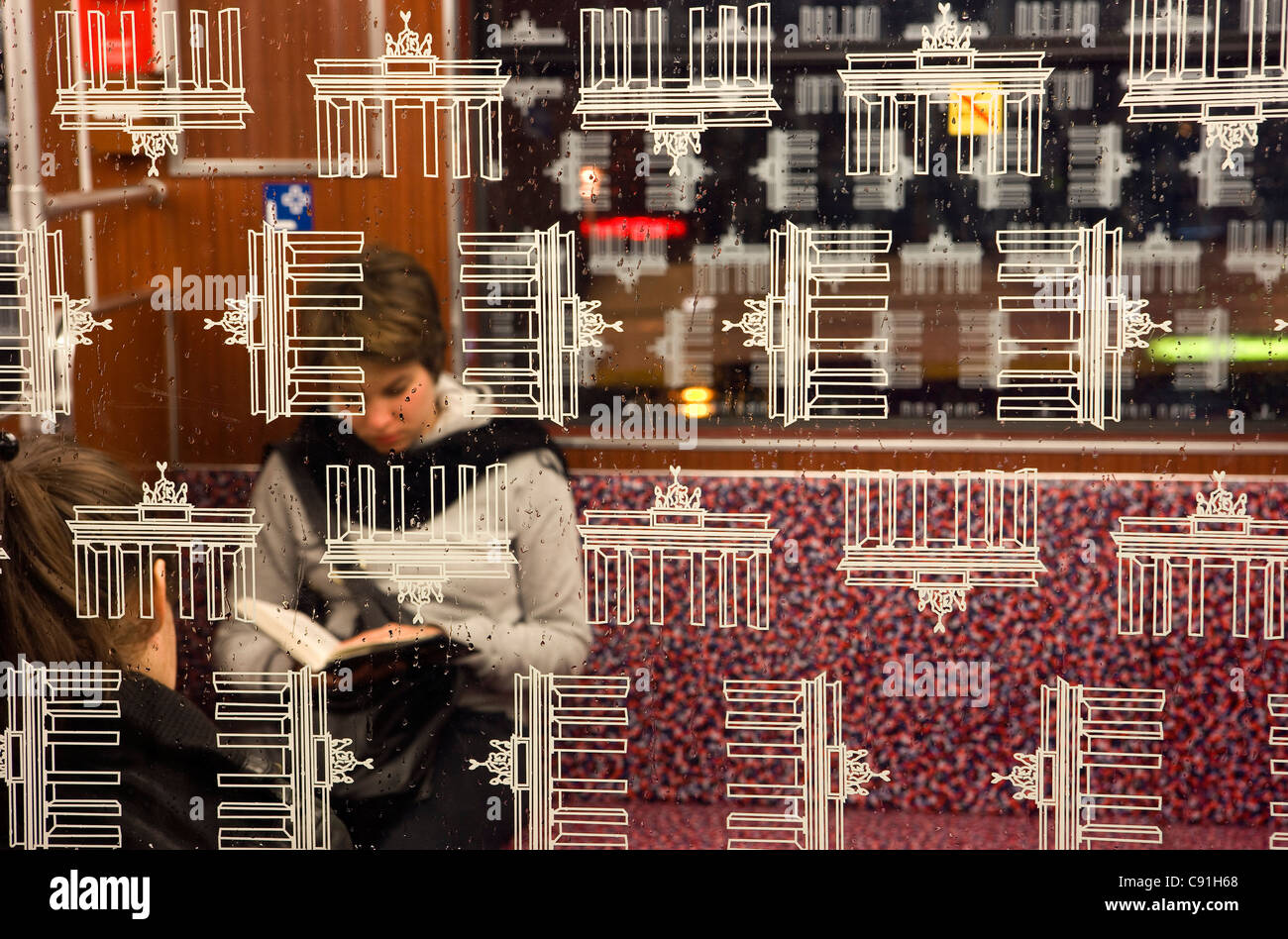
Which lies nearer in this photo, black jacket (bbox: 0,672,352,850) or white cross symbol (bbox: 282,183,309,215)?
white cross symbol (bbox: 282,183,309,215)

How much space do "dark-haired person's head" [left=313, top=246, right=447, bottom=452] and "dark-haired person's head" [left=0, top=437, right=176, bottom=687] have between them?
1.36 feet

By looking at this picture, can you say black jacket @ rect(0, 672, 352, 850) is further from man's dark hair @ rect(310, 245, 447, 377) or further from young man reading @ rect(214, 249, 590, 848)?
man's dark hair @ rect(310, 245, 447, 377)

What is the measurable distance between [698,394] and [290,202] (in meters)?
0.71

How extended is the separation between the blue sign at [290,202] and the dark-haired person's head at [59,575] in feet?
1.61

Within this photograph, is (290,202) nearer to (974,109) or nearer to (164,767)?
(164,767)

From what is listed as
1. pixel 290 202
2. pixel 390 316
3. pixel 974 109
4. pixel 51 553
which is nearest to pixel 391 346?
pixel 390 316

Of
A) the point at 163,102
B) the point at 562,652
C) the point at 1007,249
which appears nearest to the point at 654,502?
the point at 562,652

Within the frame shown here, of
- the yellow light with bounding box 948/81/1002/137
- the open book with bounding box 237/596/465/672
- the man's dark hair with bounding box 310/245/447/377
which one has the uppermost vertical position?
the yellow light with bounding box 948/81/1002/137

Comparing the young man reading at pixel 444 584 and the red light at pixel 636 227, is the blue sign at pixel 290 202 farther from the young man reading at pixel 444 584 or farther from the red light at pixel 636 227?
the red light at pixel 636 227

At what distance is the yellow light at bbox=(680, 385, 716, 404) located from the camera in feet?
6.49

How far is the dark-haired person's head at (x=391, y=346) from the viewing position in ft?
6.58

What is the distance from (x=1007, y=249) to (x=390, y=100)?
975 millimetres

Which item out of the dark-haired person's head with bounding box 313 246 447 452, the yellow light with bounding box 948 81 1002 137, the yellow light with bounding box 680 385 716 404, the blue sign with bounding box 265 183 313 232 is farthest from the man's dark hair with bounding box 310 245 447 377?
the yellow light with bounding box 948 81 1002 137

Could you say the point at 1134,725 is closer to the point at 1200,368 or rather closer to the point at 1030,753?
the point at 1030,753
